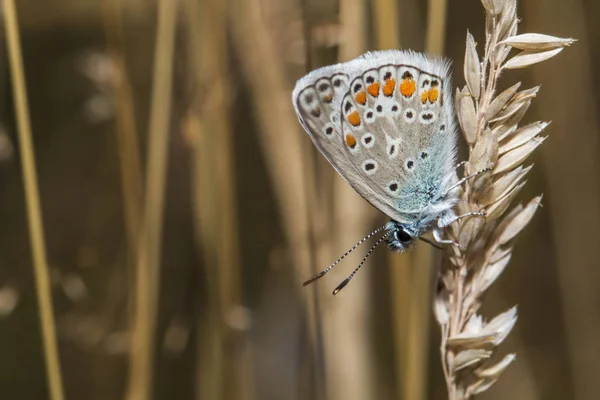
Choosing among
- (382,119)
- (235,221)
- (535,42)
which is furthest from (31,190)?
(535,42)

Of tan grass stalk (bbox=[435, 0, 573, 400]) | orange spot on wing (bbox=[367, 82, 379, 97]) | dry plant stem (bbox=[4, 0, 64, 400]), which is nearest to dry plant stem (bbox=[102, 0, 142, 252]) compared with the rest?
dry plant stem (bbox=[4, 0, 64, 400])

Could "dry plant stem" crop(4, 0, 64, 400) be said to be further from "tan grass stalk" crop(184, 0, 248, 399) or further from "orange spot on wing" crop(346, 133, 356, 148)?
"orange spot on wing" crop(346, 133, 356, 148)

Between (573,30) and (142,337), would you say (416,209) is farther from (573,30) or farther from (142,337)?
(573,30)

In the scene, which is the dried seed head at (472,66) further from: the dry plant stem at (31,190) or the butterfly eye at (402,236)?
the dry plant stem at (31,190)

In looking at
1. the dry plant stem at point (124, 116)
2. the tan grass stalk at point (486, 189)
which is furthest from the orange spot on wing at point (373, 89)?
the dry plant stem at point (124, 116)

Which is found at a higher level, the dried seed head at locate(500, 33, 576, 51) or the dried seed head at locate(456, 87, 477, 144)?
the dried seed head at locate(500, 33, 576, 51)

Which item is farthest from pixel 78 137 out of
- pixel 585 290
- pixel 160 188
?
pixel 585 290

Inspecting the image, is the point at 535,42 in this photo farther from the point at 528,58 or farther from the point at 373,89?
the point at 373,89
